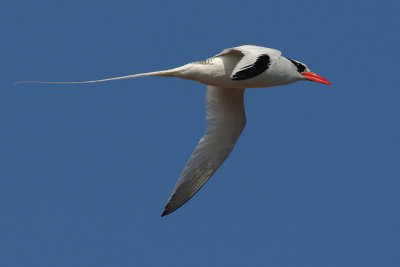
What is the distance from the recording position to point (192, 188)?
36.6 ft

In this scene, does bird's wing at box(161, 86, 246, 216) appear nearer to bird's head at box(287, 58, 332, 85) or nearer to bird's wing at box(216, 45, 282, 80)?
bird's head at box(287, 58, 332, 85)

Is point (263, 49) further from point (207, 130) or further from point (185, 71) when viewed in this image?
point (207, 130)

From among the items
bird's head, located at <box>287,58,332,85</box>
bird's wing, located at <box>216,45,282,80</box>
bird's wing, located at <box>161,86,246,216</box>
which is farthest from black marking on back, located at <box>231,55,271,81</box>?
bird's wing, located at <box>161,86,246,216</box>

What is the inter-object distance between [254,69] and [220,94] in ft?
7.33

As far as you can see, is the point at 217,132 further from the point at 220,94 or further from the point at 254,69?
the point at 254,69

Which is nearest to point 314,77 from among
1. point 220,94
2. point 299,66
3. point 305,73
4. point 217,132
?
point 305,73

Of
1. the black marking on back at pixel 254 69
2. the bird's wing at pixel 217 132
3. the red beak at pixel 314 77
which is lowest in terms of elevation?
the bird's wing at pixel 217 132

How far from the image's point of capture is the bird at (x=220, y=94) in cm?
998

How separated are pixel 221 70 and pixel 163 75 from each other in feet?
2.62

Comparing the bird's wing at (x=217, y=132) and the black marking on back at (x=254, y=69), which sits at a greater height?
the black marking on back at (x=254, y=69)

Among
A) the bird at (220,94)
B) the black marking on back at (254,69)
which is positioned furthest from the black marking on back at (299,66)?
the black marking on back at (254,69)

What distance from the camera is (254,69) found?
921 centimetres

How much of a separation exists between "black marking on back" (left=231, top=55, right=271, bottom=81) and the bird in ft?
0.09

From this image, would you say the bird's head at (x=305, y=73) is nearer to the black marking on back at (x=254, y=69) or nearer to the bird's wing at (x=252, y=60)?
the bird's wing at (x=252, y=60)
